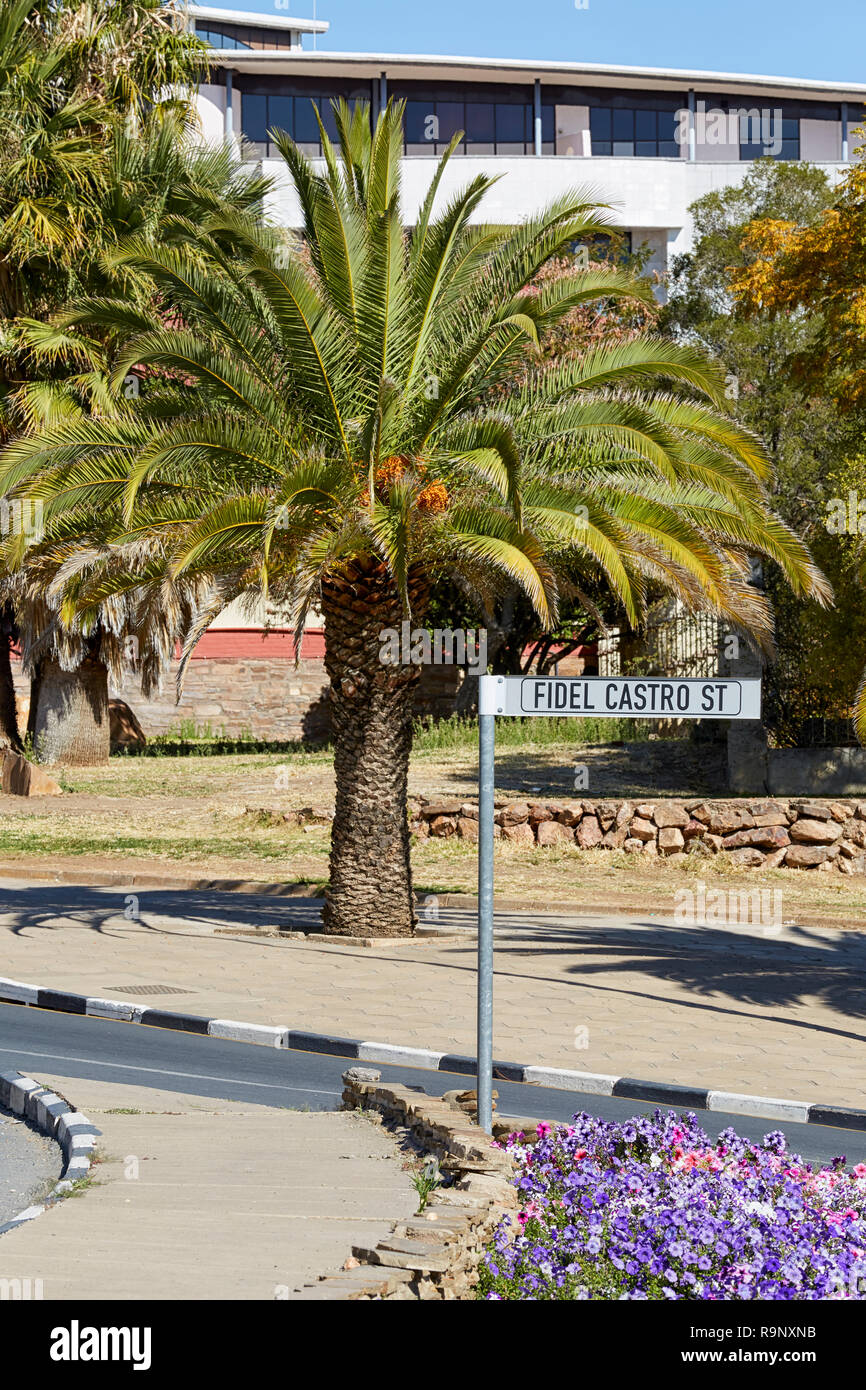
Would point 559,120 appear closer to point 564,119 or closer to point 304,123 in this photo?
point 564,119

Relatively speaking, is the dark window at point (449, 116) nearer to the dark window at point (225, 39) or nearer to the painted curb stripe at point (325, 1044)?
the dark window at point (225, 39)

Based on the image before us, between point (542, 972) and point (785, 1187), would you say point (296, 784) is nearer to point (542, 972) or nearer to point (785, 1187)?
point (542, 972)

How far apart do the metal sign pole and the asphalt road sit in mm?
1870

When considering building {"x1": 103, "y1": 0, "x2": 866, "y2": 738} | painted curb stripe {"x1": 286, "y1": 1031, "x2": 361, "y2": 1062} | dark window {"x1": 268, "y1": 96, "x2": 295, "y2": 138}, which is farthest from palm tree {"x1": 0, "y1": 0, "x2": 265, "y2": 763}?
dark window {"x1": 268, "y1": 96, "x2": 295, "y2": 138}

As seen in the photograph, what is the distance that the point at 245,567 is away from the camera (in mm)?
14930

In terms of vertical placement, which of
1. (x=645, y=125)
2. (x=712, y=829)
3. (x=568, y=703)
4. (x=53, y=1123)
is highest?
(x=645, y=125)

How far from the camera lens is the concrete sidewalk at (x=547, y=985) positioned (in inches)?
398

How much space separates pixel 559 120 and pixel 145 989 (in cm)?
4964

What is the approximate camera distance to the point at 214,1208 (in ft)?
19.0

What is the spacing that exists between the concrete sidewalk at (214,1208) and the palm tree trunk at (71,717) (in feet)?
73.1

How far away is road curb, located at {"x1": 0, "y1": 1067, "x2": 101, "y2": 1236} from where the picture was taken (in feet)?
19.9

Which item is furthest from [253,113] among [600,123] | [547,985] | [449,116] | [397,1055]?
[397,1055]

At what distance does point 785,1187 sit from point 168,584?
29.6 feet

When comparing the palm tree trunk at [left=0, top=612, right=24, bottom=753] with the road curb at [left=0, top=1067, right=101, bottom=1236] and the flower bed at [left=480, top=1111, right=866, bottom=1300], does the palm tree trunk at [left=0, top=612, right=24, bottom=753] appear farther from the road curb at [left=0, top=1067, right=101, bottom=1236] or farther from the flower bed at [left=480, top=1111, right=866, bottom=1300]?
the flower bed at [left=480, top=1111, right=866, bottom=1300]
